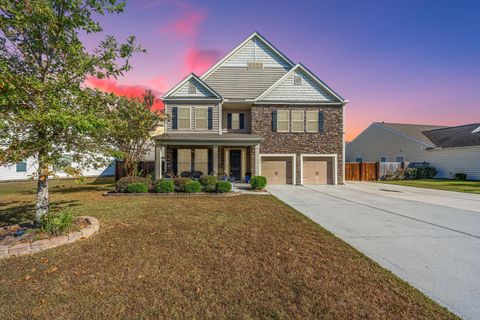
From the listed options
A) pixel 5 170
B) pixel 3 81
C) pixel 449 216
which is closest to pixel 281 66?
pixel 449 216

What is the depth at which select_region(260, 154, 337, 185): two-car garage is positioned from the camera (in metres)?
16.0

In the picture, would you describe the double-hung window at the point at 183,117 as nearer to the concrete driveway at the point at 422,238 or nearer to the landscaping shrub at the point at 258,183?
the landscaping shrub at the point at 258,183

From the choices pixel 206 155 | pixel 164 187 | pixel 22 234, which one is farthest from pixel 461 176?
pixel 22 234

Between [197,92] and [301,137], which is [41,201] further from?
[301,137]

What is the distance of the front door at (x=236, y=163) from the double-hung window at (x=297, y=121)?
182 inches

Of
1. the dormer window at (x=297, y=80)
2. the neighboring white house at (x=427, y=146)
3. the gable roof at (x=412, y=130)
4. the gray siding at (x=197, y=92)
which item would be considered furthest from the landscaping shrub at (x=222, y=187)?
the gable roof at (x=412, y=130)

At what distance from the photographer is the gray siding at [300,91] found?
1591 cm

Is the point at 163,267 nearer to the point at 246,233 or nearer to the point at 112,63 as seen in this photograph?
the point at 246,233

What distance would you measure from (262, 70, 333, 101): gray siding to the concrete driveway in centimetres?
930

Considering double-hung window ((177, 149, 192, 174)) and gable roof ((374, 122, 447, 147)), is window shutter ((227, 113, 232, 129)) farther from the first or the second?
gable roof ((374, 122, 447, 147))

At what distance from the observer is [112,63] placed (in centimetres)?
557

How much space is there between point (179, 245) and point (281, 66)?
17.1 metres

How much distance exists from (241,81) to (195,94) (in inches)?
168

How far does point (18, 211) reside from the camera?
297 inches
